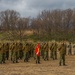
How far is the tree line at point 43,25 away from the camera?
87.6m

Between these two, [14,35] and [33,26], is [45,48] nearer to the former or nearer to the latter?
[14,35]

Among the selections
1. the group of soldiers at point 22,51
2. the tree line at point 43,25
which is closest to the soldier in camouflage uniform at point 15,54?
the group of soldiers at point 22,51

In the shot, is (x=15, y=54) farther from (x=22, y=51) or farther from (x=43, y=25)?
(x=43, y=25)

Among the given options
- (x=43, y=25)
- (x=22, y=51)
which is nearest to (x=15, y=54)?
(x=22, y=51)

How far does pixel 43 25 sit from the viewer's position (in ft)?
308

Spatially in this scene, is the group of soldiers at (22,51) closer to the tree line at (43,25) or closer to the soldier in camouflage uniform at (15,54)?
the soldier in camouflage uniform at (15,54)

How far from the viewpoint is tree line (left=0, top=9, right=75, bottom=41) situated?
87569 millimetres

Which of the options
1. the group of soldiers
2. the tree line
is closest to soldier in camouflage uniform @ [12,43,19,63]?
the group of soldiers

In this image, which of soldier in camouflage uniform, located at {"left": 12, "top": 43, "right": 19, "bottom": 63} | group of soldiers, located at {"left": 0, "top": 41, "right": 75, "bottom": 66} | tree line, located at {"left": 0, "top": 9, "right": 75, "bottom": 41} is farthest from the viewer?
tree line, located at {"left": 0, "top": 9, "right": 75, "bottom": 41}

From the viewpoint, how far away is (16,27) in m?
90.9

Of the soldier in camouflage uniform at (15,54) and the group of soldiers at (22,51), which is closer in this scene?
the group of soldiers at (22,51)

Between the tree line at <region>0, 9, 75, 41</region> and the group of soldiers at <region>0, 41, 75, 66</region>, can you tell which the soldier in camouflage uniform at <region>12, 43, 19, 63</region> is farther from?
the tree line at <region>0, 9, 75, 41</region>

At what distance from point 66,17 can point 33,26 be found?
10.0 m

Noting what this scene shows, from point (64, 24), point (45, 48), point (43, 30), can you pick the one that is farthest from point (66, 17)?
point (45, 48)
